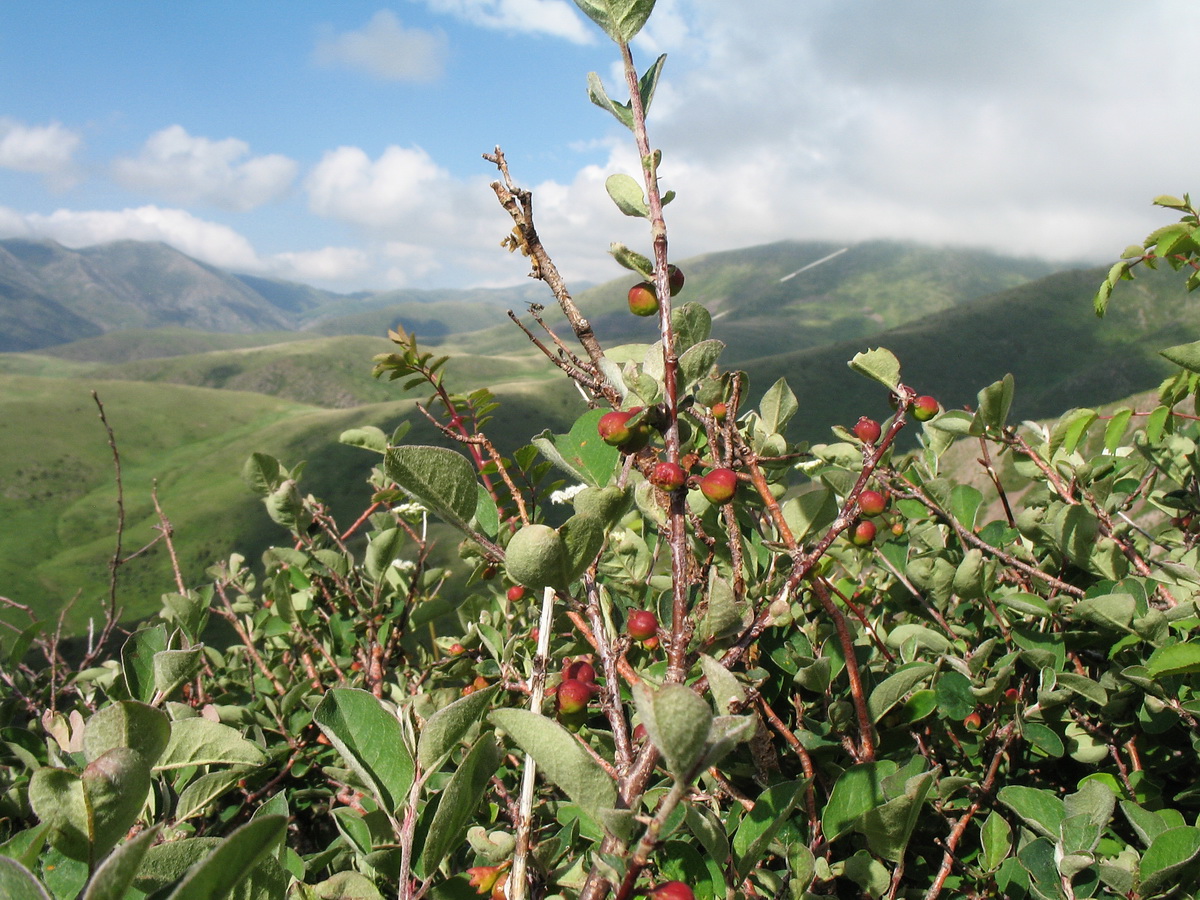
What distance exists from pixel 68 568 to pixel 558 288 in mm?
89287

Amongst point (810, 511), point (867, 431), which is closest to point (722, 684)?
point (810, 511)

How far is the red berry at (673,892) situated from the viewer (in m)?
0.80

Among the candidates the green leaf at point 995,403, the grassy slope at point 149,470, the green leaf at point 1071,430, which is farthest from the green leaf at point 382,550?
the grassy slope at point 149,470

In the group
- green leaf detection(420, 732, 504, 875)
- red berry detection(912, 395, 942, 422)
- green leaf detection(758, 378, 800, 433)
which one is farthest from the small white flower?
green leaf detection(420, 732, 504, 875)

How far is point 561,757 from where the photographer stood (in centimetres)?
83

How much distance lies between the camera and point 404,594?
3041mm

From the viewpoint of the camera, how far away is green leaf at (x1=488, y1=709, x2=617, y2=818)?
0.83 metres

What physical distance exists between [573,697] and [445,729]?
0.26 m

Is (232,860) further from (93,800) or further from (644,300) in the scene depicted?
(644,300)

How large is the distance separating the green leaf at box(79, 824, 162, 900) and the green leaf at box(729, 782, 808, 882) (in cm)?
83

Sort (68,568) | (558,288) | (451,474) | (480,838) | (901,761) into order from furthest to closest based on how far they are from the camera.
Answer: (68,568)
(901,761)
(558,288)
(480,838)
(451,474)

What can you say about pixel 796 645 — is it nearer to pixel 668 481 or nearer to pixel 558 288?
pixel 668 481

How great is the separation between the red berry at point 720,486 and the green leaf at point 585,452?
0.17 m

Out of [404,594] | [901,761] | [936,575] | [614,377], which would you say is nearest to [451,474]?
[614,377]
